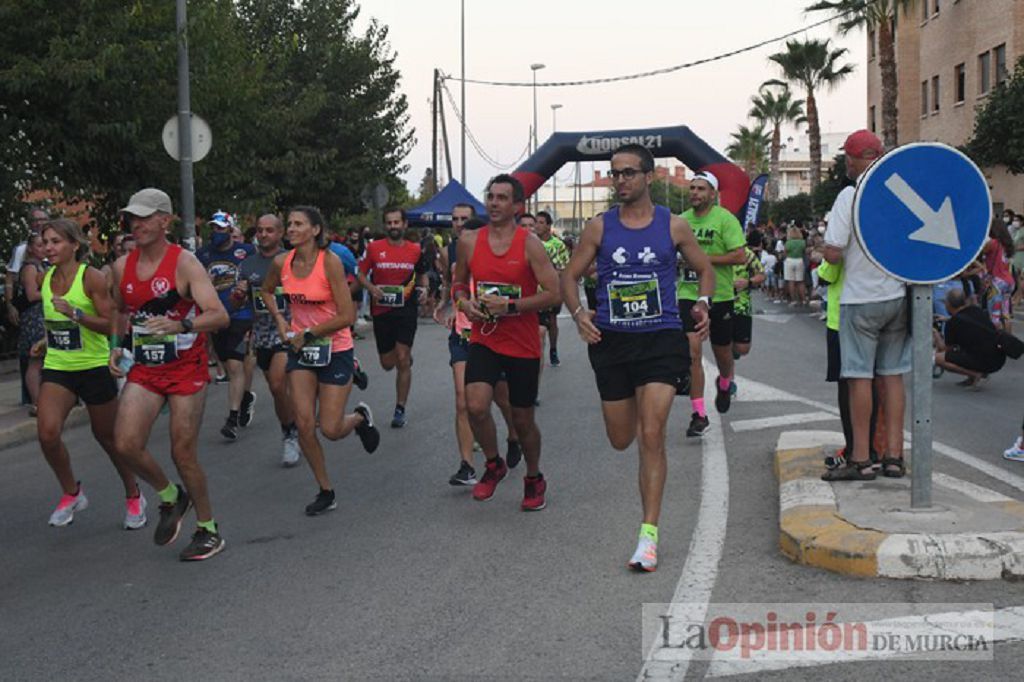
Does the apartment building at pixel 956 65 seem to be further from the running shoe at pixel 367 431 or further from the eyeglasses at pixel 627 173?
the eyeglasses at pixel 627 173

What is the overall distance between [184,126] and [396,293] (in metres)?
6.95

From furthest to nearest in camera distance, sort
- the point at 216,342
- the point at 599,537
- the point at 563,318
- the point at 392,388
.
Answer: the point at 563,318 → the point at 392,388 → the point at 216,342 → the point at 599,537

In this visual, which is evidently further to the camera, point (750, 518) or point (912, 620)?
point (750, 518)

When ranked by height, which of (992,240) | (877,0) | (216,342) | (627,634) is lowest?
(627,634)

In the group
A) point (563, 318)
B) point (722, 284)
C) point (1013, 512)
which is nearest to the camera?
point (1013, 512)

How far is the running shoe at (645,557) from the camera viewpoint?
577cm

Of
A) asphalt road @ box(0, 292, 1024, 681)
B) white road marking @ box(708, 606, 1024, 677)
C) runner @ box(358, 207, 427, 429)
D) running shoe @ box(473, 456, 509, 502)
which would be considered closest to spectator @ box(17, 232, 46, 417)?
asphalt road @ box(0, 292, 1024, 681)

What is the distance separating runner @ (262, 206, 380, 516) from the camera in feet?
24.6

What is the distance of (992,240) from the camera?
12102mm

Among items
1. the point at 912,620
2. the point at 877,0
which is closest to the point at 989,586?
the point at 912,620

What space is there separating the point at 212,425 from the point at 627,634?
7.65 m

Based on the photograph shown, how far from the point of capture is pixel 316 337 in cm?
752

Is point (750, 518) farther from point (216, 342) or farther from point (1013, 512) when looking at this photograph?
point (216, 342)

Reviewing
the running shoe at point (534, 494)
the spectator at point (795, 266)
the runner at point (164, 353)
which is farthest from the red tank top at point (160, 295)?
the spectator at point (795, 266)
